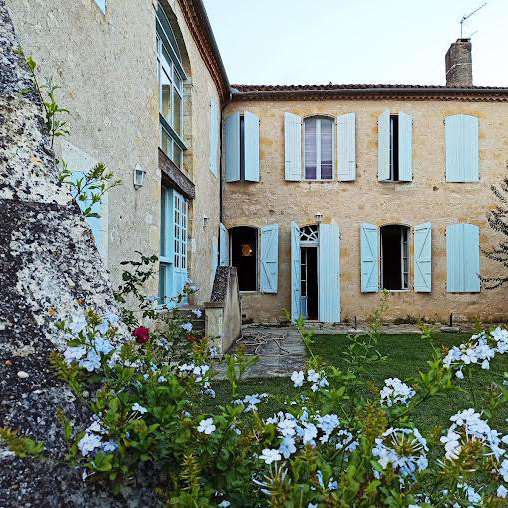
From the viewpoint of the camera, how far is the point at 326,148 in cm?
1199

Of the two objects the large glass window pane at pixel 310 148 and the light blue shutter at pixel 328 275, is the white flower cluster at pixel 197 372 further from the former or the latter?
the large glass window pane at pixel 310 148

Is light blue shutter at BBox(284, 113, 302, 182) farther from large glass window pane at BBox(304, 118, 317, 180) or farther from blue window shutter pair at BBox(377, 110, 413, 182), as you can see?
blue window shutter pair at BBox(377, 110, 413, 182)

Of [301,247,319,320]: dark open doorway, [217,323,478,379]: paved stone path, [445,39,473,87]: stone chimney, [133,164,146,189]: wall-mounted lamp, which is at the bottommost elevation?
[217,323,478,379]: paved stone path

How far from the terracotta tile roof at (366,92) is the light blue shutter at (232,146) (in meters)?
0.55

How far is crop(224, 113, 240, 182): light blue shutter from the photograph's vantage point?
11.6 m

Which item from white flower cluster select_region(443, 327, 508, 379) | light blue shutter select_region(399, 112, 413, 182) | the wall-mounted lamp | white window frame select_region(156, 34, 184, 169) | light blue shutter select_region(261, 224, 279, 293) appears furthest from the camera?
light blue shutter select_region(399, 112, 413, 182)

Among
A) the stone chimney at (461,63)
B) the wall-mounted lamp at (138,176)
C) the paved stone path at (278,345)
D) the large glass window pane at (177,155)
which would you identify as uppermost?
the stone chimney at (461,63)

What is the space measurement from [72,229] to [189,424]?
746 millimetres

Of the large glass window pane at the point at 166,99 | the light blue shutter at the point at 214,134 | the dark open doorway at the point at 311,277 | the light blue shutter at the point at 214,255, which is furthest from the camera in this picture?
the dark open doorway at the point at 311,277

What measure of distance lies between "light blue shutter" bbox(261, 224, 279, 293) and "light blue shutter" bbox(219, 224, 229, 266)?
874 mm

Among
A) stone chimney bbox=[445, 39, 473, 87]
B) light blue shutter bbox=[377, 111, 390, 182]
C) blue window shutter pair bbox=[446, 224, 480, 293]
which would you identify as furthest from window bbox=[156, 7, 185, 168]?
stone chimney bbox=[445, 39, 473, 87]

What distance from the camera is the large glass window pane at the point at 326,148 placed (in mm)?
11977

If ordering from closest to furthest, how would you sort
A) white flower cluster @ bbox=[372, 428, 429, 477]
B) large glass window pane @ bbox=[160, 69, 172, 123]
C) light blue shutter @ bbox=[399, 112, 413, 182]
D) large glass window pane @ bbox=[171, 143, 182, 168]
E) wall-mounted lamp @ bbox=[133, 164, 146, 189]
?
white flower cluster @ bbox=[372, 428, 429, 477], wall-mounted lamp @ bbox=[133, 164, 146, 189], large glass window pane @ bbox=[160, 69, 172, 123], large glass window pane @ bbox=[171, 143, 182, 168], light blue shutter @ bbox=[399, 112, 413, 182]

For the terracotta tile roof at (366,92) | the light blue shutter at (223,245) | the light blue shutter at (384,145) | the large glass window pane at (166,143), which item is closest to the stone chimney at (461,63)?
the terracotta tile roof at (366,92)
